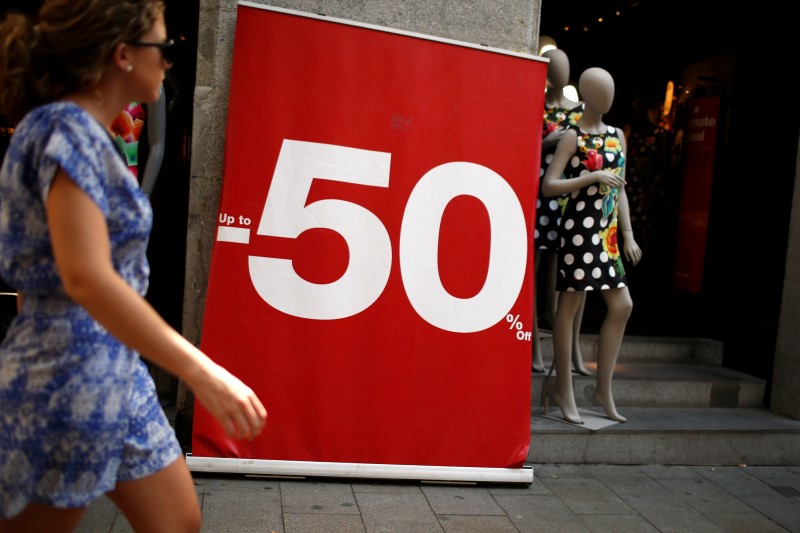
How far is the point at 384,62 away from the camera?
12.7 ft

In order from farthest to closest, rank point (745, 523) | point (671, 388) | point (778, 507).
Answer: point (671, 388)
point (778, 507)
point (745, 523)

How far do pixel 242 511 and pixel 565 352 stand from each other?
81.5 inches

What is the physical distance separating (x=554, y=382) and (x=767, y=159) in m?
2.61

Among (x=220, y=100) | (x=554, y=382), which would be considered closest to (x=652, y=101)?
(x=554, y=382)

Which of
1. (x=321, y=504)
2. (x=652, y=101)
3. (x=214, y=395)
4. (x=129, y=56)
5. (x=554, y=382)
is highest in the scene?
(x=652, y=101)

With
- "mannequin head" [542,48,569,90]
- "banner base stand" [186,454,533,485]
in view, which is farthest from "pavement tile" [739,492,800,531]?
"mannequin head" [542,48,569,90]

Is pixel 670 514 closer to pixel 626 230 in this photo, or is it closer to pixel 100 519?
pixel 626 230

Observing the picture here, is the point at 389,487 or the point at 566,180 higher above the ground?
the point at 566,180

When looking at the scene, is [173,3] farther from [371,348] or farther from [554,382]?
[554,382]

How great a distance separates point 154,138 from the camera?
4.01 m

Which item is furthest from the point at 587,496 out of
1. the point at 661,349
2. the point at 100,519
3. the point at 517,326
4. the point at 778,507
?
the point at 100,519

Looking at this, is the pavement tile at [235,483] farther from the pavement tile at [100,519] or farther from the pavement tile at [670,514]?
the pavement tile at [670,514]

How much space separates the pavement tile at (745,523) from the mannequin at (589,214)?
3.06ft

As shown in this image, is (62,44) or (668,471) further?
(668,471)
